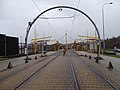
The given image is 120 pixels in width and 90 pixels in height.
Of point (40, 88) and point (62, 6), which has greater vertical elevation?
point (62, 6)

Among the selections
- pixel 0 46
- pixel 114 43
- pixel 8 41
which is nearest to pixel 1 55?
pixel 0 46

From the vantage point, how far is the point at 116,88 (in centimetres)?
945

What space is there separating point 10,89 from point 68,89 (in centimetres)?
240

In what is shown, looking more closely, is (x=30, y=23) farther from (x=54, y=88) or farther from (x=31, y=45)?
(x=31, y=45)

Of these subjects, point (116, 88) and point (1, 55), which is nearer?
point (116, 88)

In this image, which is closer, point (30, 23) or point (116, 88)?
point (116, 88)

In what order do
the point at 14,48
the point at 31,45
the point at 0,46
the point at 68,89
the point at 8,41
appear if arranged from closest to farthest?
1. the point at 68,89
2. the point at 0,46
3. the point at 8,41
4. the point at 14,48
5. the point at 31,45

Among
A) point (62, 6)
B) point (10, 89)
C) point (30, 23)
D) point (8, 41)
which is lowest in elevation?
point (10, 89)

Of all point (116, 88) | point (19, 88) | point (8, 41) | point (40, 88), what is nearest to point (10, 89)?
point (19, 88)

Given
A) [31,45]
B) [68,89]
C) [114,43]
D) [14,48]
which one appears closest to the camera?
[68,89]

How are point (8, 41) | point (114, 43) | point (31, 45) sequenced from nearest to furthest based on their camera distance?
1. point (8, 41)
2. point (31, 45)
3. point (114, 43)

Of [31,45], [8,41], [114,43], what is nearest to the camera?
[8,41]

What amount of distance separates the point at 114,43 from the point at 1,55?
6523 cm

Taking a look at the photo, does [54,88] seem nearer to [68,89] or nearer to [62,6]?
[68,89]
